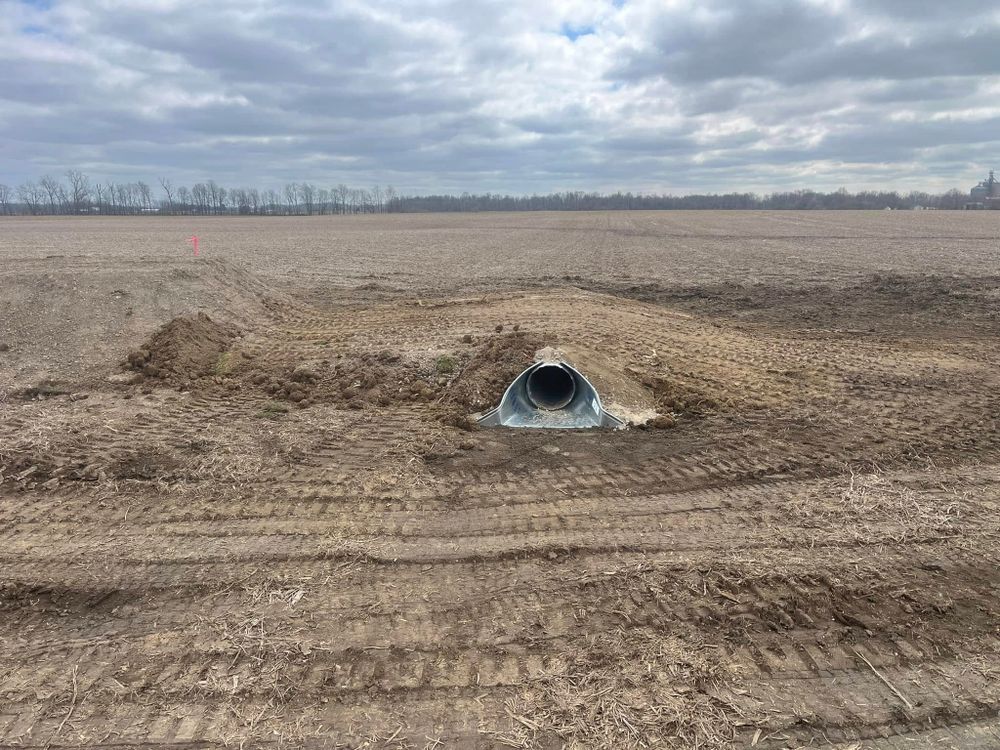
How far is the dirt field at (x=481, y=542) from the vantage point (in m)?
3.12

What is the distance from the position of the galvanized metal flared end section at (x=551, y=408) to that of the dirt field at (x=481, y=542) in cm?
29

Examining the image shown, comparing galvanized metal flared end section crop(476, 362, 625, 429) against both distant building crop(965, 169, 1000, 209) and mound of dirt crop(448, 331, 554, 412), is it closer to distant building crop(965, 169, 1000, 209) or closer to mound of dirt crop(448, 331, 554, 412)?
mound of dirt crop(448, 331, 554, 412)

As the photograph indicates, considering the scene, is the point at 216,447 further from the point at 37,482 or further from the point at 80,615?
the point at 80,615

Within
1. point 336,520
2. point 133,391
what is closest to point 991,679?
point 336,520

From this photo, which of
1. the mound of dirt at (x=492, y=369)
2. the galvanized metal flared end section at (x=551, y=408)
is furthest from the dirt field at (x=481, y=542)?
the galvanized metal flared end section at (x=551, y=408)

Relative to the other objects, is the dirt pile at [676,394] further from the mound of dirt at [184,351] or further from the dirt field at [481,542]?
the mound of dirt at [184,351]

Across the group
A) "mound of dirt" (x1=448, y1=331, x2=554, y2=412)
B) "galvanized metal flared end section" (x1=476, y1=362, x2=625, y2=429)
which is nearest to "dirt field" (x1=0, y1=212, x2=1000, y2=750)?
"mound of dirt" (x1=448, y1=331, x2=554, y2=412)

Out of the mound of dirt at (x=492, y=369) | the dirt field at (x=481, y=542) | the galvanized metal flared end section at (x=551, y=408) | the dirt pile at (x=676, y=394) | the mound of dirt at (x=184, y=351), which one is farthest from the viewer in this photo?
the mound of dirt at (x=184, y=351)

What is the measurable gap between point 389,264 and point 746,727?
2603 centimetres

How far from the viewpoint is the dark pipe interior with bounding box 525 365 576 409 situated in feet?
25.6

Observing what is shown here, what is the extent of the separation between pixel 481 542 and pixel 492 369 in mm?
4075

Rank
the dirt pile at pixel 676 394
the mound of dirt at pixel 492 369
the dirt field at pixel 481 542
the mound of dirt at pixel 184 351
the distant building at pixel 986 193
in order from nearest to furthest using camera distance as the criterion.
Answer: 1. the dirt field at pixel 481 542
2. the dirt pile at pixel 676 394
3. the mound of dirt at pixel 492 369
4. the mound of dirt at pixel 184 351
5. the distant building at pixel 986 193

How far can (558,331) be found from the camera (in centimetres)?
999

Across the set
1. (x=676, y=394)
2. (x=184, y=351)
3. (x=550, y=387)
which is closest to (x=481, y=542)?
(x=550, y=387)
